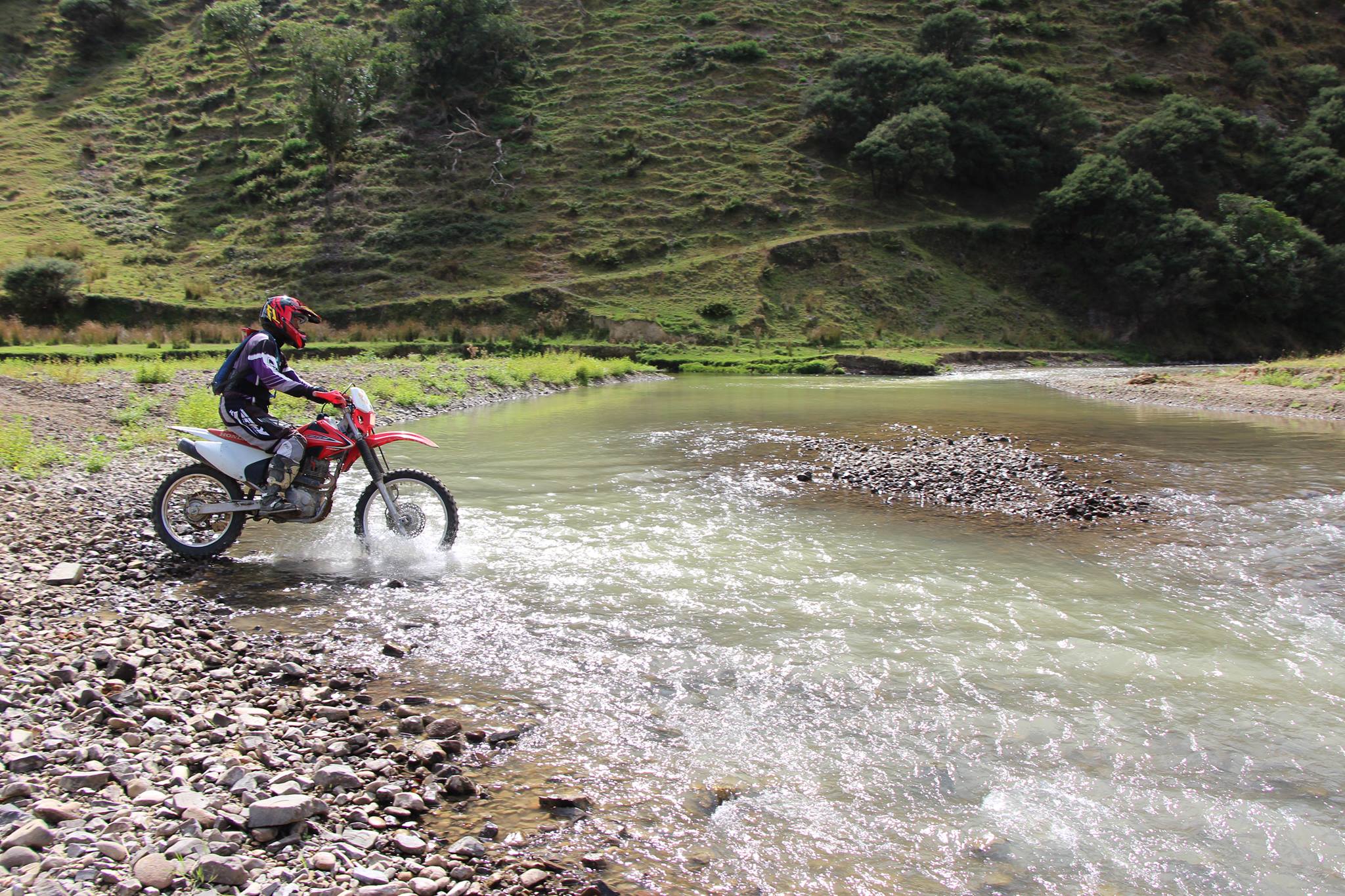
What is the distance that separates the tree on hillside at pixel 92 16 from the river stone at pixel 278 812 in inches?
4566

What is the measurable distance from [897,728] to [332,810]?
3.54m

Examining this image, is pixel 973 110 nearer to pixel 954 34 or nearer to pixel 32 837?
pixel 954 34

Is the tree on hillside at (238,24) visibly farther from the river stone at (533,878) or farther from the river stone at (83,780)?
the river stone at (533,878)

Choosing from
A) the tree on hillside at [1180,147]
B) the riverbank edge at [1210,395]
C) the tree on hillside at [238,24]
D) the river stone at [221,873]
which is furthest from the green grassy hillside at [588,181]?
the river stone at [221,873]

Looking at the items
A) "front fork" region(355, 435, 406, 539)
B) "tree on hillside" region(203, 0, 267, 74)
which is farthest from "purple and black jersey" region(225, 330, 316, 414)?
"tree on hillside" region(203, 0, 267, 74)

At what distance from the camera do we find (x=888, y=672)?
622cm

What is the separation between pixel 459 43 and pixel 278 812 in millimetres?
85367

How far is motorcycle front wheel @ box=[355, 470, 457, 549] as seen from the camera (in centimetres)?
941

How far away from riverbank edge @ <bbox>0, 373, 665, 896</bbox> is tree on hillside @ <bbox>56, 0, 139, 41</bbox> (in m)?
112

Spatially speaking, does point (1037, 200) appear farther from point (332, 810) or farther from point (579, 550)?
point (332, 810)

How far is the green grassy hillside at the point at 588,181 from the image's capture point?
182 ft

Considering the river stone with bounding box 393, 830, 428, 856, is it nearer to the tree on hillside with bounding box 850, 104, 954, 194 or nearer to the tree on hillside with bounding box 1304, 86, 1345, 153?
the tree on hillside with bounding box 850, 104, 954, 194

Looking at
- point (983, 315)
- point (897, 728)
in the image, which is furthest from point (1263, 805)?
point (983, 315)

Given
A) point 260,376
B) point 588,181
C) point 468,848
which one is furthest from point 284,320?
point 588,181
